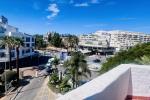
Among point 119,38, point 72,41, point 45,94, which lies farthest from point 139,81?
point 119,38

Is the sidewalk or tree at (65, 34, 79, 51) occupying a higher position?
tree at (65, 34, 79, 51)

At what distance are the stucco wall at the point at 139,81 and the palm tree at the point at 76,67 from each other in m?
31.8

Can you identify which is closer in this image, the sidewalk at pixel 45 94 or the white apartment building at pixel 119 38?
the sidewalk at pixel 45 94

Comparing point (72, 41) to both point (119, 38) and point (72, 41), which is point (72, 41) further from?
point (119, 38)

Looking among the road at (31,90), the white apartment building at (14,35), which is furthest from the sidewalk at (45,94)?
the white apartment building at (14,35)

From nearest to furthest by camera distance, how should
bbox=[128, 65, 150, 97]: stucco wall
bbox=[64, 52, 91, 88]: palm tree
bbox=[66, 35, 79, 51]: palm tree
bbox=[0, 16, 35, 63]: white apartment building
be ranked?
bbox=[128, 65, 150, 97]: stucco wall
bbox=[64, 52, 91, 88]: palm tree
bbox=[0, 16, 35, 63]: white apartment building
bbox=[66, 35, 79, 51]: palm tree

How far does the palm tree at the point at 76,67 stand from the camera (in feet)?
130

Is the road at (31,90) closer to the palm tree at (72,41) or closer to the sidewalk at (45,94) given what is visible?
the sidewalk at (45,94)

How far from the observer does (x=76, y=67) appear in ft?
131

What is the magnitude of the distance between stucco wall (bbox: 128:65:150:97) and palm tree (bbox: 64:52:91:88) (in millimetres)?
31819

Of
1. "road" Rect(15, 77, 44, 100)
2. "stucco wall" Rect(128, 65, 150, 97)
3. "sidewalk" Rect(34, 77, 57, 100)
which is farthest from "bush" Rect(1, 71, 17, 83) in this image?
"stucco wall" Rect(128, 65, 150, 97)

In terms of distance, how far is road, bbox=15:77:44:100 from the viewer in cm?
3619

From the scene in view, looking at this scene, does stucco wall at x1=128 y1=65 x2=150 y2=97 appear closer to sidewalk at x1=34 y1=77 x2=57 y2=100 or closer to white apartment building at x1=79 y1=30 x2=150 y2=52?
sidewalk at x1=34 y1=77 x2=57 y2=100

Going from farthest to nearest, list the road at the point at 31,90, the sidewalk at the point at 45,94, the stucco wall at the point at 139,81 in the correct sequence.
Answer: the road at the point at 31,90 → the sidewalk at the point at 45,94 → the stucco wall at the point at 139,81
